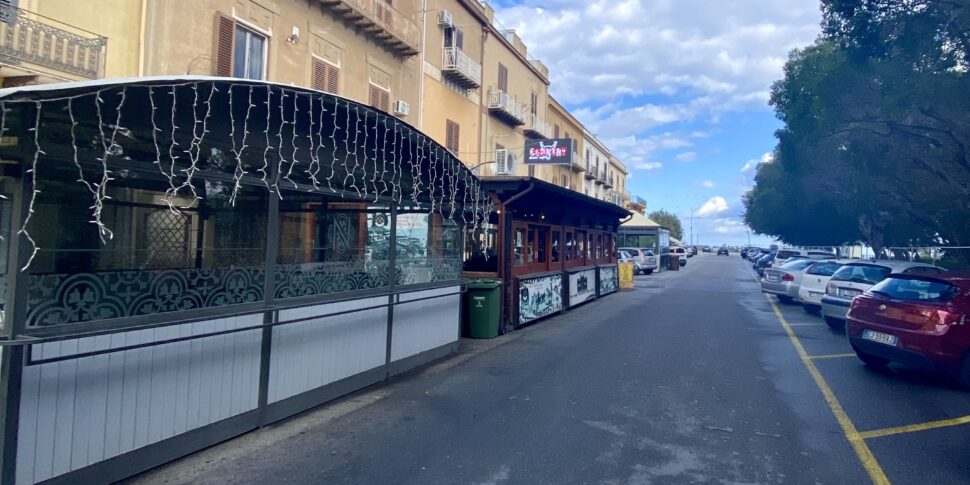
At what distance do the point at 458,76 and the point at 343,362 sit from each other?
56.1ft

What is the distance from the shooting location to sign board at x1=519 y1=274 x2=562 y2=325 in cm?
1328

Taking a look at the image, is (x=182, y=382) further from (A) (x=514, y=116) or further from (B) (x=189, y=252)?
(A) (x=514, y=116)

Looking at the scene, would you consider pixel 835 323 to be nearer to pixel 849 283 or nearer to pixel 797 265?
pixel 849 283

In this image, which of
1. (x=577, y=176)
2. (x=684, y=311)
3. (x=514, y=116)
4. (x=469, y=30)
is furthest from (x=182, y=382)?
(x=577, y=176)

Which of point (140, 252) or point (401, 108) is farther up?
point (401, 108)

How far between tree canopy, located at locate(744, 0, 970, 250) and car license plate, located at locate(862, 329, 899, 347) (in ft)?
39.4

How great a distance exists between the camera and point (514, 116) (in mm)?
27203

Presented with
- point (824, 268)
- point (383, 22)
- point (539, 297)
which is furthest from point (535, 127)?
point (539, 297)

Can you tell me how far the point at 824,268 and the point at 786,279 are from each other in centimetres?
235

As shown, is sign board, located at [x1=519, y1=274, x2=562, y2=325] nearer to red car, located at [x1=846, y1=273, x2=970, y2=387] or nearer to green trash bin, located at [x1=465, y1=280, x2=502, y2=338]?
green trash bin, located at [x1=465, y1=280, x2=502, y2=338]

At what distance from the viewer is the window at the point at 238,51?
12.3 m

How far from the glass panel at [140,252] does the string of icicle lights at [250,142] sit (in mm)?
114

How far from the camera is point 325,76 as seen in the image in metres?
15.3

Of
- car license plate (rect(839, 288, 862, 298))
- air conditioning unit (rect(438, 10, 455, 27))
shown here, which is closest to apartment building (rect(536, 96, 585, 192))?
air conditioning unit (rect(438, 10, 455, 27))
